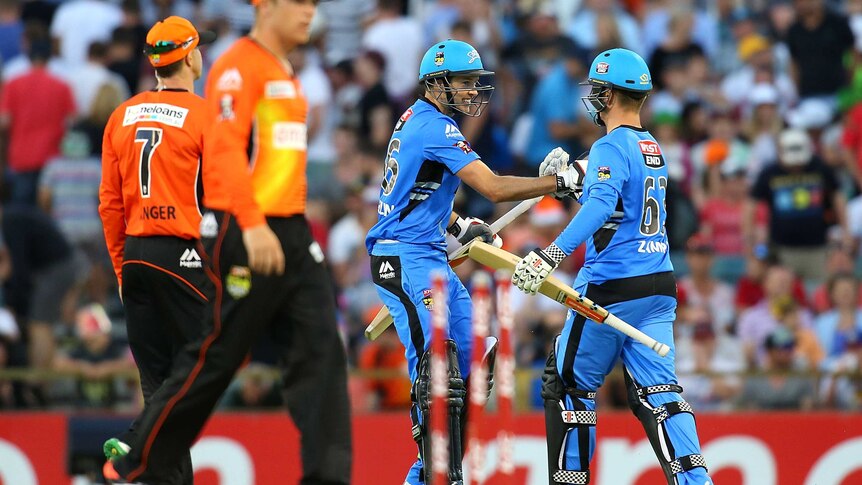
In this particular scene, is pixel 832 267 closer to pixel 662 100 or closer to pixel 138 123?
pixel 662 100

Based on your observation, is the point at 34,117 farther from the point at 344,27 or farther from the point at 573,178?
the point at 573,178

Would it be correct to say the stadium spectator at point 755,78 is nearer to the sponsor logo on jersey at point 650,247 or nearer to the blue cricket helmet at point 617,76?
the blue cricket helmet at point 617,76

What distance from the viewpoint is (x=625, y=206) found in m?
9.13

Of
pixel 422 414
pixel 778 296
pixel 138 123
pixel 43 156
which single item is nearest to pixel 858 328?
pixel 778 296

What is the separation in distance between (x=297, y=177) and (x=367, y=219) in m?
8.30

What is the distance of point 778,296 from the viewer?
14.6 m

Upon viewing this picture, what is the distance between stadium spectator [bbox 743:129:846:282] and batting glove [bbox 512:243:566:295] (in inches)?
285

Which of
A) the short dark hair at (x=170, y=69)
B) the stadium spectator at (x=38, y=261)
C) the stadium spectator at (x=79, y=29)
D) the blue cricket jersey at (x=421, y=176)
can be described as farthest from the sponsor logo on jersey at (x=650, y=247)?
the stadium spectator at (x=79, y=29)

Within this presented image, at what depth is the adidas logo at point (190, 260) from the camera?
903 cm

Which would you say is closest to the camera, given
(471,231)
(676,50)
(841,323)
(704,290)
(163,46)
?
(163,46)

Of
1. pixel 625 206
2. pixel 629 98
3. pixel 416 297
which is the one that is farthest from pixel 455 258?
pixel 629 98

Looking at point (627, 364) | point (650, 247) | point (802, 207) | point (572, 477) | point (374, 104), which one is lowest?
point (572, 477)

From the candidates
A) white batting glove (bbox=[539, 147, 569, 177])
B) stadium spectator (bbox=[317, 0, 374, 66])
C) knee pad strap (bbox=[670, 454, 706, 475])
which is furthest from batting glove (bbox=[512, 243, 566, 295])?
stadium spectator (bbox=[317, 0, 374, 66])

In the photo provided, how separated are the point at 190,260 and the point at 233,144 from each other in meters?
1.91
